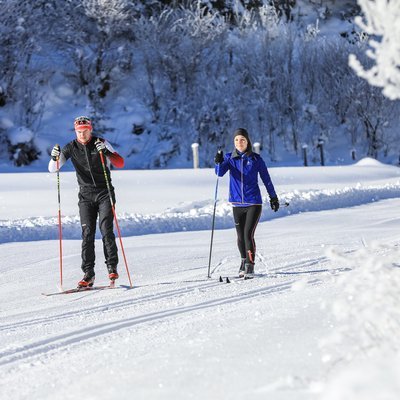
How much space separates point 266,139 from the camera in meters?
39.7

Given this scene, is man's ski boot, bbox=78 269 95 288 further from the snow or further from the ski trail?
the ski trail

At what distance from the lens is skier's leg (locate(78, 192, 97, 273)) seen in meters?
8.11

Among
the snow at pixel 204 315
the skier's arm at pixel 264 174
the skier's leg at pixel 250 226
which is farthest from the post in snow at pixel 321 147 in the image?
the skier's leg at pixel 250 226

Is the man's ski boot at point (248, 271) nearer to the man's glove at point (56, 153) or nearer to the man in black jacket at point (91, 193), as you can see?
the man in black jacket at point (91, 193)

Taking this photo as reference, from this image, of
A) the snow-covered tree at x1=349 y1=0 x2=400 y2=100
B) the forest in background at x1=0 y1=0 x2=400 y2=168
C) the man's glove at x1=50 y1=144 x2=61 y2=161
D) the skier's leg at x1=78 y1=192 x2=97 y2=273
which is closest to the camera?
the snow-covered tree at x1=349 y1=0 x2=400 y2=100

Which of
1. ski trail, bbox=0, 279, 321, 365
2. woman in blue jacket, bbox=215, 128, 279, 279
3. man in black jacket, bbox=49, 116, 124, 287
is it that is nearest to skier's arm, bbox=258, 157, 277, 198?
woman in blue jacket, bbox=215, 128, 279, 279

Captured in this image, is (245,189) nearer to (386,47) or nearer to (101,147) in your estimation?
(101,147)

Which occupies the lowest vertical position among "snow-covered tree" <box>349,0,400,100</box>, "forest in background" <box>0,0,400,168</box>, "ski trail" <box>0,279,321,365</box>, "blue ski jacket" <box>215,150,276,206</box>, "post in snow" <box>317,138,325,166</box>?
"ski trail" <box>0,279,321,365</box>

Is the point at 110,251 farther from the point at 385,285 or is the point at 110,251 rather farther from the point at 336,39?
the point at 336,39

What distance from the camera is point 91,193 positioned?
8.09 metres

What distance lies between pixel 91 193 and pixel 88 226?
1.23ft

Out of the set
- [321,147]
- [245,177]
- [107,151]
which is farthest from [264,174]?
[321,147]

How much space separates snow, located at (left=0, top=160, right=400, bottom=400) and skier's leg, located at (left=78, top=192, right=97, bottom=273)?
50 centimetres

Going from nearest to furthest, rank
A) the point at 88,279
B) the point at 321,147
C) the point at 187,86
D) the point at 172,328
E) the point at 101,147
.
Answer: the point at 172,328
the point at 101,147
the point at 88,279
the point at 321,147
the point at 187,86
